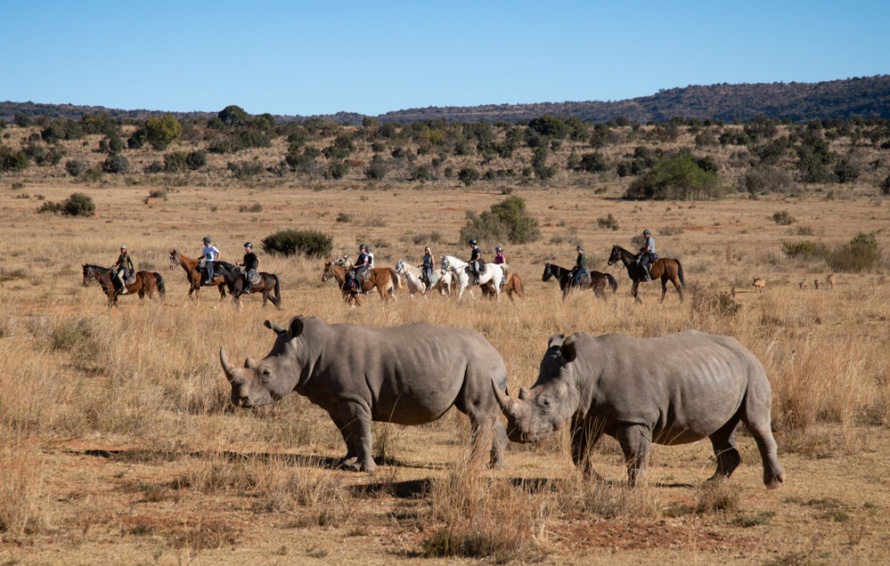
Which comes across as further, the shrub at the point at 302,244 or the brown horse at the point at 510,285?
the shrub at the point at 302,244

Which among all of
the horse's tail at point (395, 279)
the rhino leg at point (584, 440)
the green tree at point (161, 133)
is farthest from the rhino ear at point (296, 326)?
the green tree at point (161, 133)

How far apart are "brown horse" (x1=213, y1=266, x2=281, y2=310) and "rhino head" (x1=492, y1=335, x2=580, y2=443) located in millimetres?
15865

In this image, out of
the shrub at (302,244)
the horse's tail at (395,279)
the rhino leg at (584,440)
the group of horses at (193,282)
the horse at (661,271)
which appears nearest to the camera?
the rhino leg at (584,440)

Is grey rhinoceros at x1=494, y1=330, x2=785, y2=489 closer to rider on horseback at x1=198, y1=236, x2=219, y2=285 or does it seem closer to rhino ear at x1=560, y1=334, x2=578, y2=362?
rhino ear at x1=560, y1=334, x2=578, y2=362

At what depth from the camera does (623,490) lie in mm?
7773

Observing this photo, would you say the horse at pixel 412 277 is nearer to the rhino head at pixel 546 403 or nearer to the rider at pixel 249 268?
the rider at pixel 249 268

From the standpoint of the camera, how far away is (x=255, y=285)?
23.4 metres

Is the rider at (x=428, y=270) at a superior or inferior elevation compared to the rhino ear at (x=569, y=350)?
inferior

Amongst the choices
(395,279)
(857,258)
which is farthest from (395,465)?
(857,258)

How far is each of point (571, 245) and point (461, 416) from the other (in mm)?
29701

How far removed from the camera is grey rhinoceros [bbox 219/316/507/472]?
8891 mm

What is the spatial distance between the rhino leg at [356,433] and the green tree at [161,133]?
308 feet

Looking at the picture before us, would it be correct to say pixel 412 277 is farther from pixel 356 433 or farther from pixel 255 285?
pixel 356 433

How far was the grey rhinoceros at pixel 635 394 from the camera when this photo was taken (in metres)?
7.77
